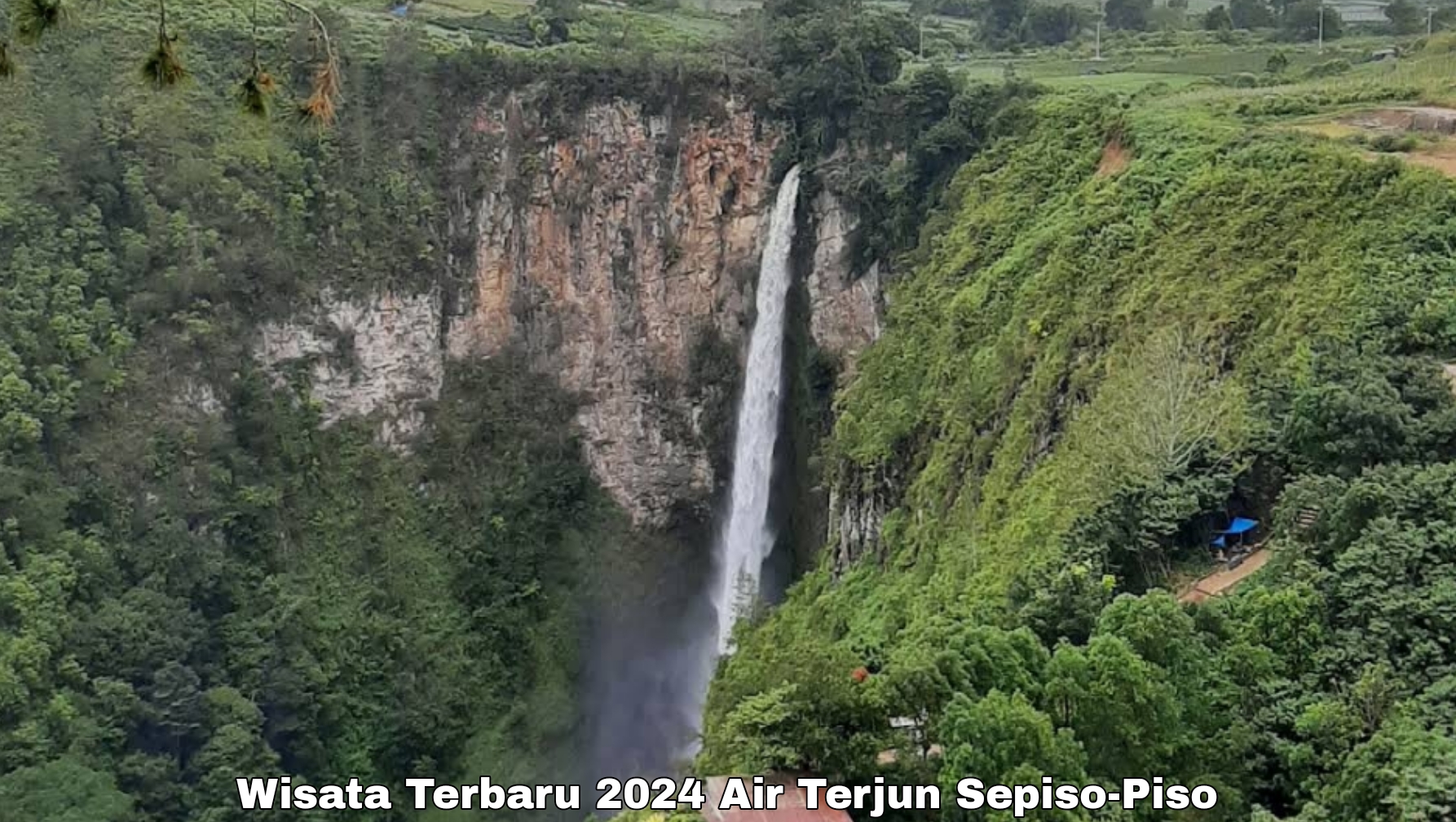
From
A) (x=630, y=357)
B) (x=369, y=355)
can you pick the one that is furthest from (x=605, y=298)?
(x=369, y=355)

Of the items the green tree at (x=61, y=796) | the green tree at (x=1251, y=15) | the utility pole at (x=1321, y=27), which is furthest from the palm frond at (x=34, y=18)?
the green tree at (x=1251, y=15)

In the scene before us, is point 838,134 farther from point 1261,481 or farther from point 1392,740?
point 1392,740

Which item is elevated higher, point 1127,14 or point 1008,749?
point 1127,14

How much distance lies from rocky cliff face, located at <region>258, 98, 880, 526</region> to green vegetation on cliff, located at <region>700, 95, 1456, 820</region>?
6297 millimetres

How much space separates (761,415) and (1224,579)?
15345mm

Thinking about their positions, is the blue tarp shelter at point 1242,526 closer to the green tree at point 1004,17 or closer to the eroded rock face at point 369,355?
the eroded rock face at point 369,355

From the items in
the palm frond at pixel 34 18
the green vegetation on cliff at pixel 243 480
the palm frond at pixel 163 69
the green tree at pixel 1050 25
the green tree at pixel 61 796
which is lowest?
the green tree at pixel 61 796

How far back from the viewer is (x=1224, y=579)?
489 inches

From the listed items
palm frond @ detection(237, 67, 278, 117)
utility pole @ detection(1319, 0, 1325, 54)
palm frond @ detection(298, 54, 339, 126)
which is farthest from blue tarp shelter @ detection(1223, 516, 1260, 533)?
utility pole @ detection(1319, 0, 1325, 54)

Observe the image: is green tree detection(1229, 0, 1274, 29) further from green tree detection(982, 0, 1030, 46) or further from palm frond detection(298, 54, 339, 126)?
palm frond detection(298, 54, 339, 126)

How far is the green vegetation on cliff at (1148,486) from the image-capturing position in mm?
9539

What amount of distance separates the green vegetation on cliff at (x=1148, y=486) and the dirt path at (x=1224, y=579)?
0.39 meters

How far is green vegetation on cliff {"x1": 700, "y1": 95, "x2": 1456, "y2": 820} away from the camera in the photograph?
9539 mm

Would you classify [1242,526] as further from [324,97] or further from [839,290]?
[839,290]
